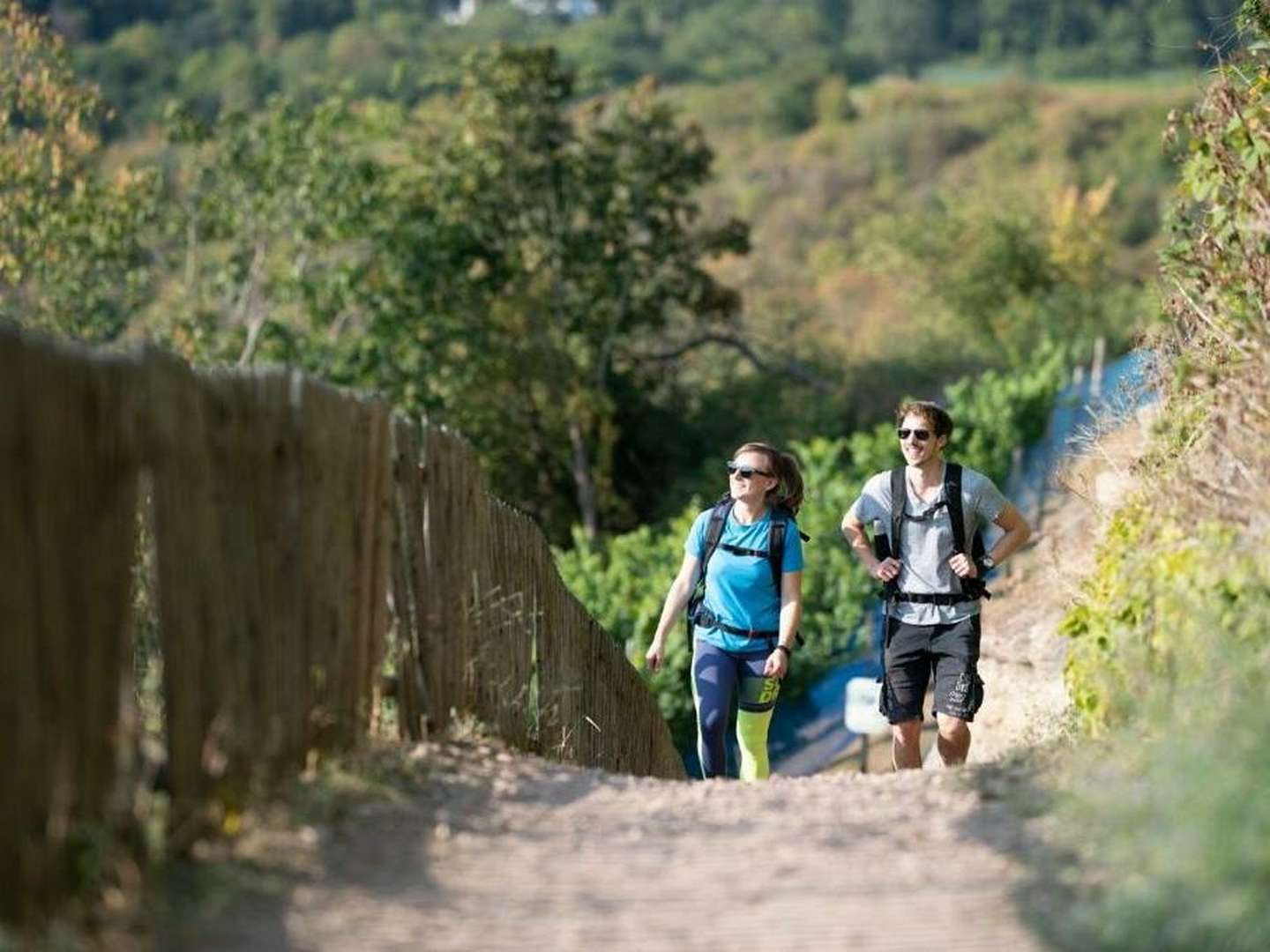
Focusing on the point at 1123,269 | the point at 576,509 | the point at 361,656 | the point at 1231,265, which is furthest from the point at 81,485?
the point at 1123,269

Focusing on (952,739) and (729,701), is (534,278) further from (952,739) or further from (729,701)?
(952,739)

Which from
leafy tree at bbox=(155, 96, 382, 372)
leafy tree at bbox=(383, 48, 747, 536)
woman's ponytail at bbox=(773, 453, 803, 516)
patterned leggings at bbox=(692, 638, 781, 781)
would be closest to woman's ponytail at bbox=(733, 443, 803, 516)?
woman's ponytail at bbox=(773, 453, 803, 516)

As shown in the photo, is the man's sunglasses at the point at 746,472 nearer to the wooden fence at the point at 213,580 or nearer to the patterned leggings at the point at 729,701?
the patterned leggings at the point at 729,701

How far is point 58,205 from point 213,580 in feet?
63.1

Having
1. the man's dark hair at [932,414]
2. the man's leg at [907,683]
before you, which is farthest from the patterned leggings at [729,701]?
the man's dark hair at [932,414]

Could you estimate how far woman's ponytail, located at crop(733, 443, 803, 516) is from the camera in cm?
794

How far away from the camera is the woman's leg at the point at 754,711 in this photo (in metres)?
8.00

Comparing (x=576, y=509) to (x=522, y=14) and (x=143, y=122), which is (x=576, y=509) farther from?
(x=522, y=14)

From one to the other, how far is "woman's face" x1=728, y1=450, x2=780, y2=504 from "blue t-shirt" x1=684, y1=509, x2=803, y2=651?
13 centimetres

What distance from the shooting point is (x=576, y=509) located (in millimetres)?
30250

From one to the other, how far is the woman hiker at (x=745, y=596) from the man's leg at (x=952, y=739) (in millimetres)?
655

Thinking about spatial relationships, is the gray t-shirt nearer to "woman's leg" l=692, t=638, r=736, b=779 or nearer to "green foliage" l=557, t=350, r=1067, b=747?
"woman's leg" l=692, t=638, r=736, b=779

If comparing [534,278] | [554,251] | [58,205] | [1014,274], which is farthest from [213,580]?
[1014,274]

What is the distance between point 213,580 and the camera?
15.9 ft
